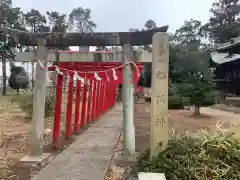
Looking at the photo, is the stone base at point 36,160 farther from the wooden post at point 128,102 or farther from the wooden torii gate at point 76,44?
the wooden post at point 128,102

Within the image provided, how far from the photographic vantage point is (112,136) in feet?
32.2

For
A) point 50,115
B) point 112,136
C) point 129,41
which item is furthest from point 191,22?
point 129,41

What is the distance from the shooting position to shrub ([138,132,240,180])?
434 cm

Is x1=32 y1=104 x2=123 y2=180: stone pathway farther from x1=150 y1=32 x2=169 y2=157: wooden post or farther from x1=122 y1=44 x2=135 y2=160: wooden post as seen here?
x1=150 y1=32 x2=169 y2=157: wooden post

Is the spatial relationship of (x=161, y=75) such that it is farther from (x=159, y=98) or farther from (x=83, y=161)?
(x=83, y=161)

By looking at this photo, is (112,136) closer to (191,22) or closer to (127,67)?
(127,67)

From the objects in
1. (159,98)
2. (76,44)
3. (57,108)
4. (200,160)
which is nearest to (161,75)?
(159,98)

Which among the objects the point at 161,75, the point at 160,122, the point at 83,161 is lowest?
the point at 83,161

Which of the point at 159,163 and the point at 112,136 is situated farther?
the point at 112,136

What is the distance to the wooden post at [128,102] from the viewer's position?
6.27m

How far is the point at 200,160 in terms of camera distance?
4.54 metres

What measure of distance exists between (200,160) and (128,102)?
2.17 meters

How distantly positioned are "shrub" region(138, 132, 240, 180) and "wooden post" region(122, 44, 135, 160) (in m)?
1.12

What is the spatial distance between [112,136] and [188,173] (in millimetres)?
5651
